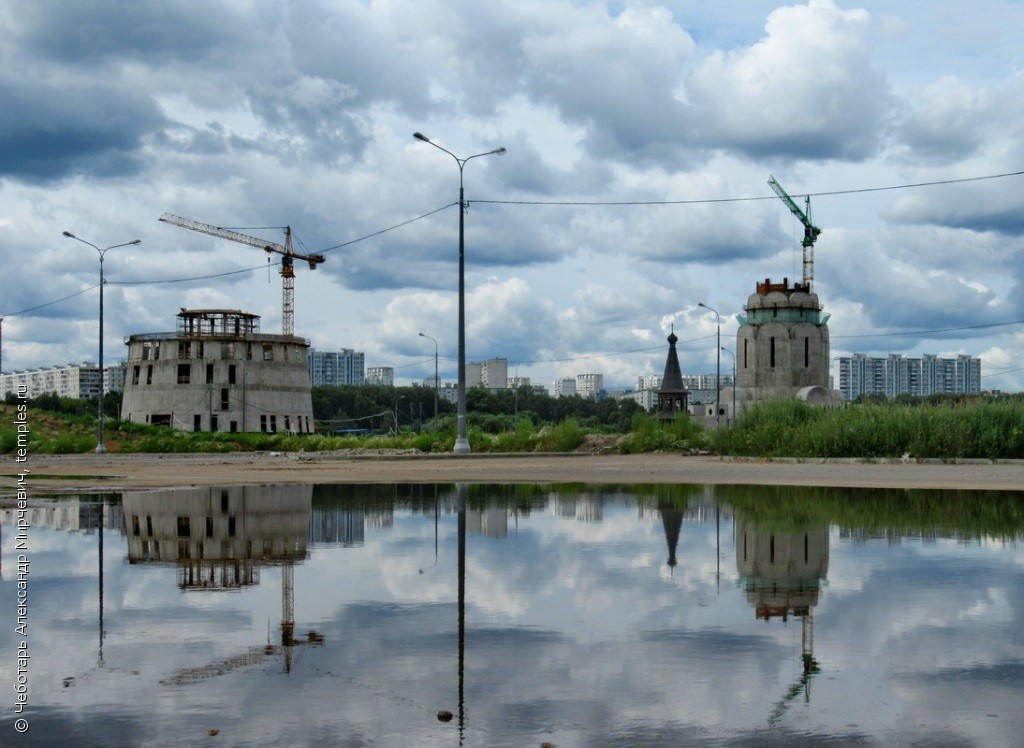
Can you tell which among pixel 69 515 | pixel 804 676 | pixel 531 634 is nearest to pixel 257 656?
pixel 531 634

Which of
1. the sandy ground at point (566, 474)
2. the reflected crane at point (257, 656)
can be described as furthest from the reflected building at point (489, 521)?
the sandy ground at point (566, 474)

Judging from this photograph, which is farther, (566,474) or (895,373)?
(895,373)

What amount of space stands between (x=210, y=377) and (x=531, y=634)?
95278 mm

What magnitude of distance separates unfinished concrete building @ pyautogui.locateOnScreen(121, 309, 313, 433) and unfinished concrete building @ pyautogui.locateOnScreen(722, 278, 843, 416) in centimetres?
4559

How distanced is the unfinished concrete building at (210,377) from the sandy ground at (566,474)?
191 ft

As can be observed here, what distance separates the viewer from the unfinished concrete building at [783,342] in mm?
103625

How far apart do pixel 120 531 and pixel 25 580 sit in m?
4.84

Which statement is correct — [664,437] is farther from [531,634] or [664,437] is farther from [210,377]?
[210,377]

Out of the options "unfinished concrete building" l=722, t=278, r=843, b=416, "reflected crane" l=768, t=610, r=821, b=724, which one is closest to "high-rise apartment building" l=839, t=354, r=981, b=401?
"unfinished concrete building" l=722, t=278, r=843, b=416

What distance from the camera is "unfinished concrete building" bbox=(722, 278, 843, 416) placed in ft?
340

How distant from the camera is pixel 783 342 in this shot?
103812 mm

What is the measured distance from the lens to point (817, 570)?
1063 cm

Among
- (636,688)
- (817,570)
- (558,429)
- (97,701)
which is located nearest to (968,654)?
(636,688)

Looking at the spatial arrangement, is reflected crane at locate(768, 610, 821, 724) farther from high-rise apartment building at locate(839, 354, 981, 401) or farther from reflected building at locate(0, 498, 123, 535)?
high-rise apartment building at locate(839, 354, 981, 401)
